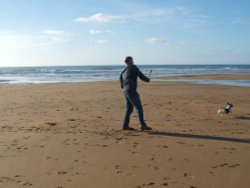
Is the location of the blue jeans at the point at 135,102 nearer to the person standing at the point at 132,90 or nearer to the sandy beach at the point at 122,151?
the person standing at the point at 132,90

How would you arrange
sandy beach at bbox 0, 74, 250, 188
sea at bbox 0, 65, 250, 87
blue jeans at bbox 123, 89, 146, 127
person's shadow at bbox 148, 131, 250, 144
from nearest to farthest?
sandy beach at bbox 0, 74, 250, 188 → person's shadow at bbox 148, 131, 250, 144 → blue jeans at bbox 123, 89, 146, 127 → sea at bbox 0, 65, 250, 87

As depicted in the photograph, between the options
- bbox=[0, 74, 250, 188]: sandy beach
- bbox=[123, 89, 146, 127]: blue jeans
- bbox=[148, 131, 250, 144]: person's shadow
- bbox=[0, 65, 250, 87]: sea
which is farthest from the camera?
bbox=[0, 65, 250, 87]: sea

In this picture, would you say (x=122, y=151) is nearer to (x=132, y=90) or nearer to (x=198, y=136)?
(x=198, y=136)

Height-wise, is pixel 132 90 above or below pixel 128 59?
below

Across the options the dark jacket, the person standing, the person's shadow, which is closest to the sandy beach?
the person's shadow

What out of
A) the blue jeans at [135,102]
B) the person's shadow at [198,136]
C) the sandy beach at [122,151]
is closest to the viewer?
the sandy beach at [122,151]

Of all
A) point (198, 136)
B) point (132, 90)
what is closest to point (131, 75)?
point (132, 90)

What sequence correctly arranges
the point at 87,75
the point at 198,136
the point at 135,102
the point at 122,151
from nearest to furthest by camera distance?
the point at 122,151
the point at 198,136
the point at 135,102
the point at 87,75

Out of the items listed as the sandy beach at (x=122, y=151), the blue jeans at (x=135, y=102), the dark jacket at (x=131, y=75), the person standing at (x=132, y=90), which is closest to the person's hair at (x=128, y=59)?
the person standing at (x=132, y=90)

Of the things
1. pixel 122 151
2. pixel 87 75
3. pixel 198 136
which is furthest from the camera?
pixel 87 75

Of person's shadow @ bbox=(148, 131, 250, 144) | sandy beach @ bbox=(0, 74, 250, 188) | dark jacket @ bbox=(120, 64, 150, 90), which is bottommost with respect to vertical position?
sandy beach @ bbox=(0, 74, 250, 188)

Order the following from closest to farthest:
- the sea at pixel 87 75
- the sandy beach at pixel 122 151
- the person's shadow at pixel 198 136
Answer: the sandy beach at pixel 122 151
the person's shadow at pixel 198 136
the sea at pixel 87 75

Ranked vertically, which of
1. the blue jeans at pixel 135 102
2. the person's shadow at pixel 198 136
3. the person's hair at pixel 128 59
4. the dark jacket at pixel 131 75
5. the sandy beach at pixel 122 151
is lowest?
the sandy beach at pixel 122 151

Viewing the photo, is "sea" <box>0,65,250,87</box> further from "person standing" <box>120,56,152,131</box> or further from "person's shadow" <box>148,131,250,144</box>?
"person's shadow" <box>148,131,250,144</box>
